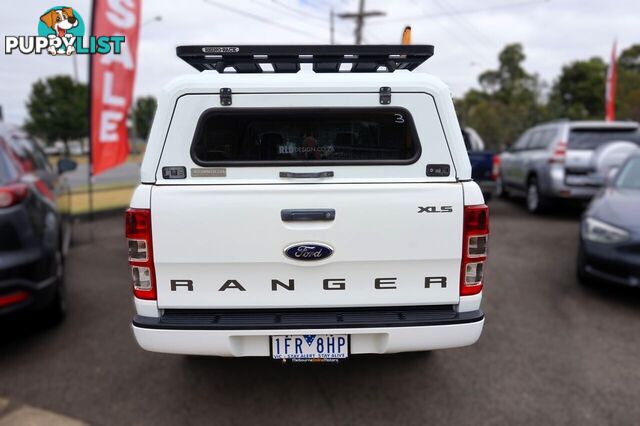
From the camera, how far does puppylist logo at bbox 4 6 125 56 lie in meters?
5.35

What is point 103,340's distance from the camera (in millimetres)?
4055

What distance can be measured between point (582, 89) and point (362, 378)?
41014 millimetres

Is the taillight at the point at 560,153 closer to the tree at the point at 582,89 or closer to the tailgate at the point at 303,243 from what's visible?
the tailgate at the point at 303,243

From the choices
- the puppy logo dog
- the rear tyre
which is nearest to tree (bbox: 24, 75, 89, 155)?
the puppy logo dog

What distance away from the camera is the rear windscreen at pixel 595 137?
8867 mm

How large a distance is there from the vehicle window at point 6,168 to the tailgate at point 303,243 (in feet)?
5.99

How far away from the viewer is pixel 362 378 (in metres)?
3.40

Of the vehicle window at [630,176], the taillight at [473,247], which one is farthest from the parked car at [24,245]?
the vehicle window at [630,176]

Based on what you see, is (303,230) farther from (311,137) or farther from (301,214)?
(311,137)

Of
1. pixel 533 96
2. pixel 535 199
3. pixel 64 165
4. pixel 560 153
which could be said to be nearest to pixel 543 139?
pixel 560 153

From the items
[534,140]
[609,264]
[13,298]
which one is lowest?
[609,264]

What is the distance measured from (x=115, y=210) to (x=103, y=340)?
717cm

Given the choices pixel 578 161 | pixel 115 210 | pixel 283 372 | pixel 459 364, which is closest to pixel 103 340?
pixel 283 372

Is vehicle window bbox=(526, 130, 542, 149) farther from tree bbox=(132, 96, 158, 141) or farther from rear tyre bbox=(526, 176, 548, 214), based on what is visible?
tree bbox=(132, 96, 158, 141)
